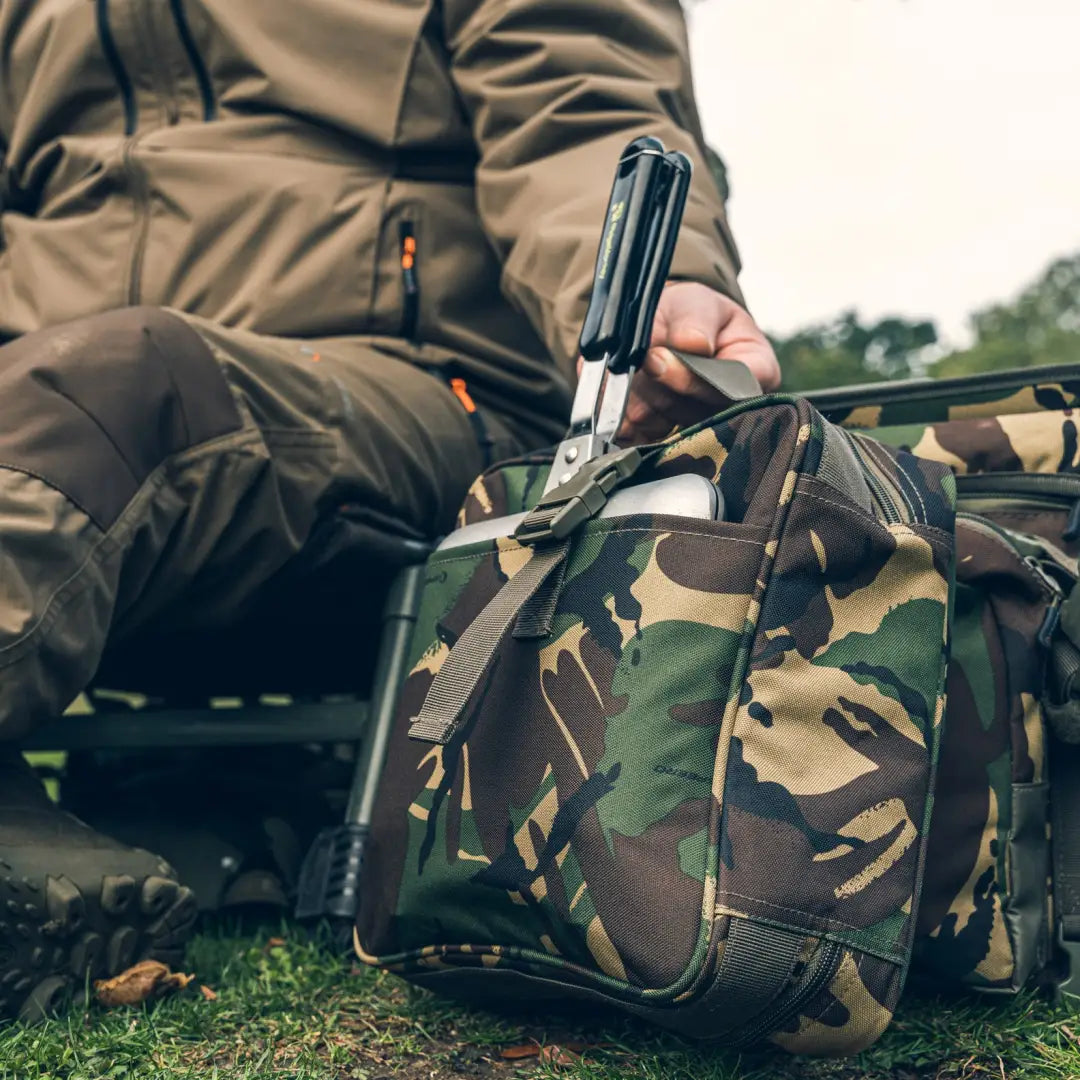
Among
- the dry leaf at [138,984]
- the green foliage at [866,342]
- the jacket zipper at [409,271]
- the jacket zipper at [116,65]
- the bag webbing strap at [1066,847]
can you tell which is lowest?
the green foliage at [866,342]

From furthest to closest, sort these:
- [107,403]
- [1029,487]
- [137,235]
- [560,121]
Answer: [137,235] → [560,121] → [1029,487] → [107,403]

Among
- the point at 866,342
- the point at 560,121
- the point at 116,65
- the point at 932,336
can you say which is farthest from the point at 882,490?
the point at 932,336

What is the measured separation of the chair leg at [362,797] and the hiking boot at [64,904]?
0.18 m

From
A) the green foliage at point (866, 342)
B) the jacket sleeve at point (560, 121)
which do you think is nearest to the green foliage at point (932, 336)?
the green foliage at point (866, 342)

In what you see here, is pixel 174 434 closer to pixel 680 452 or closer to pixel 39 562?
pixel 39 562

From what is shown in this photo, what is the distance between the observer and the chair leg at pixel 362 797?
5.23ft

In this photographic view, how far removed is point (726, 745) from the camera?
1.07 m

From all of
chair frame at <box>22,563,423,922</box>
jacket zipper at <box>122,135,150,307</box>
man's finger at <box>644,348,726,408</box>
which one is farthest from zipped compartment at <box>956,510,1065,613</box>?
jacket zipper at <box>122,135,150,307</box>

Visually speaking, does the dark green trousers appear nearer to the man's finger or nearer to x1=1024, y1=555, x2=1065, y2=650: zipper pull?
the man's finger

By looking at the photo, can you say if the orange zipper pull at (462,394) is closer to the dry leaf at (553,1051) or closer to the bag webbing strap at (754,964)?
the dry leaf at (553,1051)

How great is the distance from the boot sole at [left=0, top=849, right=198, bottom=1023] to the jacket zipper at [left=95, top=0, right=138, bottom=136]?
118 cm

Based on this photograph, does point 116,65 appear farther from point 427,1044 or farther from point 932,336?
point 932,336

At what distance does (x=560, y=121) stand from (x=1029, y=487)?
857mm

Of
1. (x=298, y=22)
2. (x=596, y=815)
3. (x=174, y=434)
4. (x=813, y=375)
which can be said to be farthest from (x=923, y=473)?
(x=813, y=375)
